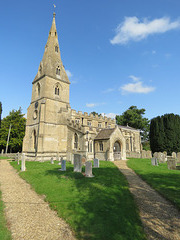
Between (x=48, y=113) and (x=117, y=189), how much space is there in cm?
2005

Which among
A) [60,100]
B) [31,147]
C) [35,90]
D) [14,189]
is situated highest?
[35,90]

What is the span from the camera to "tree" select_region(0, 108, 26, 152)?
36.3m

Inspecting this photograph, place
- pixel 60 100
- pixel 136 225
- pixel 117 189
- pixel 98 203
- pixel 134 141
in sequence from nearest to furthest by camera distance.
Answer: pixel 136 225
pixel 98 203
pixel 117 189
pixel 60 100
pixel 134 141

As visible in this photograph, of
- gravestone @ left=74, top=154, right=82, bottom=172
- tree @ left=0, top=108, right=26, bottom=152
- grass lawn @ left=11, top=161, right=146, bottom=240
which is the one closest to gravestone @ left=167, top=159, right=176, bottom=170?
grass lawn @ left=11, top=161, right=146, bottom=240

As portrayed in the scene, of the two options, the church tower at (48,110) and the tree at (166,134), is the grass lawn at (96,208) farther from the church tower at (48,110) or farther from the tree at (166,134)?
the tree at (166,134)

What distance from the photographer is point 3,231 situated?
4.19m

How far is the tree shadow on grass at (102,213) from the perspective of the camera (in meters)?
4.02

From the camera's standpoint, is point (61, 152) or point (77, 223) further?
point (61, 152)

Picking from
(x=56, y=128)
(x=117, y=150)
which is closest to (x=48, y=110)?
(x=56, y=128)

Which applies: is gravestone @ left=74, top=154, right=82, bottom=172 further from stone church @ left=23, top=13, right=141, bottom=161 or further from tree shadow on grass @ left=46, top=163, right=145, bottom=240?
stone church @ left=23, top=13, right=141, bottom=161

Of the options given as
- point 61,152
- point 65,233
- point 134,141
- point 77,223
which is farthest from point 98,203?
point 134,141

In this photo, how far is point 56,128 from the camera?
25484mm

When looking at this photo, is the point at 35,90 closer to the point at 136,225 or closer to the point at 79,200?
the point at 79,200

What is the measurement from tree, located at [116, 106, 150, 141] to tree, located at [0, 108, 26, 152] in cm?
3183
